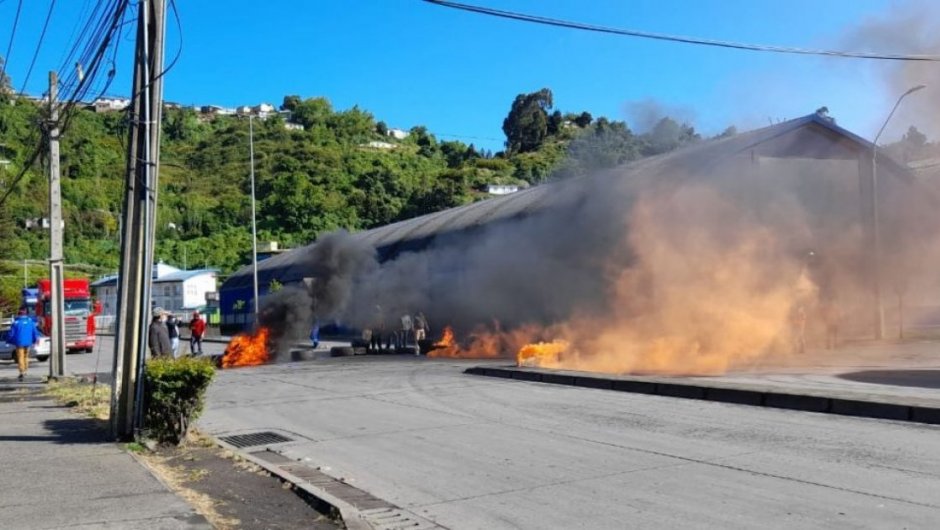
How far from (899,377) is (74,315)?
32.4 meters

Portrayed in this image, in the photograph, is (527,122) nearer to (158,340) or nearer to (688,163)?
(688,163)

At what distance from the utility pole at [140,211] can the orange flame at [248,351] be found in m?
12.9

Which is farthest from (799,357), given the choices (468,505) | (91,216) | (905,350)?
(91,216)

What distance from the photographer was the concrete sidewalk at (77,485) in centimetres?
560

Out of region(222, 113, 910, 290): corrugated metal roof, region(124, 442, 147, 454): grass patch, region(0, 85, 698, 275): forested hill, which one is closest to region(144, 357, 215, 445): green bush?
region(124, 442, 147, 454): grass patch

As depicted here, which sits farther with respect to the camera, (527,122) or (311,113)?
(311,113)

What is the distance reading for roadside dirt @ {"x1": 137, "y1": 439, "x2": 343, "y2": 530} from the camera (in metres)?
5.58

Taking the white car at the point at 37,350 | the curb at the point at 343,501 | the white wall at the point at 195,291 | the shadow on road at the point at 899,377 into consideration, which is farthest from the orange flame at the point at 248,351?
the white wall at the point at 195,291

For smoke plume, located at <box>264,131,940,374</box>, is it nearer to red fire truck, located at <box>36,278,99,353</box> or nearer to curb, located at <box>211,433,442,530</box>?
curb, located at <box>211,433,442,530</box>

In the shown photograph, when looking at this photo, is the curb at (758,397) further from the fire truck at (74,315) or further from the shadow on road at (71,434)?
the fire truck at (74,315)

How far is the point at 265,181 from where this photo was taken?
260ft

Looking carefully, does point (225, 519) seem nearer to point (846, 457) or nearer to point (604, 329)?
point (846, 457)

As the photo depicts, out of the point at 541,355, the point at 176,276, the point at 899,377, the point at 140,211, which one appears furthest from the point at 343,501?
the point at 176,276

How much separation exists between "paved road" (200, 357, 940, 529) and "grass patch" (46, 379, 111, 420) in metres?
1.51
